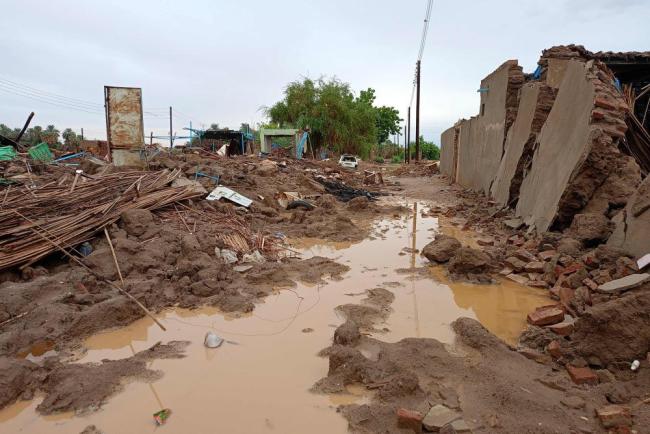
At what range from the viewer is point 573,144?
635 centimetres

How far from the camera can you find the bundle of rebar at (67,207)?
524cm

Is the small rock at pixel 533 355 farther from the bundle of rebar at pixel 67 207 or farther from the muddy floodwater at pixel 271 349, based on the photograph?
the bundle of rebar at pixel 67 207

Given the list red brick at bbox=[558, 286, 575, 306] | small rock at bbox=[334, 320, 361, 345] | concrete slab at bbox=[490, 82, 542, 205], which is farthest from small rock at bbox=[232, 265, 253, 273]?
concrete slab at bbox=[490, 82, 542, 205]

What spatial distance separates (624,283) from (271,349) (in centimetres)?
303

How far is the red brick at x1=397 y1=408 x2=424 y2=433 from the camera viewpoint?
8.09ft

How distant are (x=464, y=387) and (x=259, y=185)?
8976 mm

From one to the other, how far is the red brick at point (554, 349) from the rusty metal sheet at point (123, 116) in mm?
9857

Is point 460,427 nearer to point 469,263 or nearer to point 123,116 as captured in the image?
point 469,263

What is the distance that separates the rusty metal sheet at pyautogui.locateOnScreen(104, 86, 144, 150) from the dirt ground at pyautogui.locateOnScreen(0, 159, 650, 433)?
172 inches

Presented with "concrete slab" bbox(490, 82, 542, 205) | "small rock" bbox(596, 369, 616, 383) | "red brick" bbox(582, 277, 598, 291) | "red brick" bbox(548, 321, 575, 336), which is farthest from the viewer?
"concrete slab" bbox(490, 82, 542, 205)

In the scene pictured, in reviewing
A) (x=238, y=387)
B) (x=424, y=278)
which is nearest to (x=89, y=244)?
(x=238, y=387)

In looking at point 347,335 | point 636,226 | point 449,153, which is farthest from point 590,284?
point 449,153

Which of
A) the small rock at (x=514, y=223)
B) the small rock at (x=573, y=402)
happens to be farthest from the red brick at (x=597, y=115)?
the small rock at (x=573, y=402)

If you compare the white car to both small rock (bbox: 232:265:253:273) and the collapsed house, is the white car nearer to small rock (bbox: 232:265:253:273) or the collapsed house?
the collapsed house
